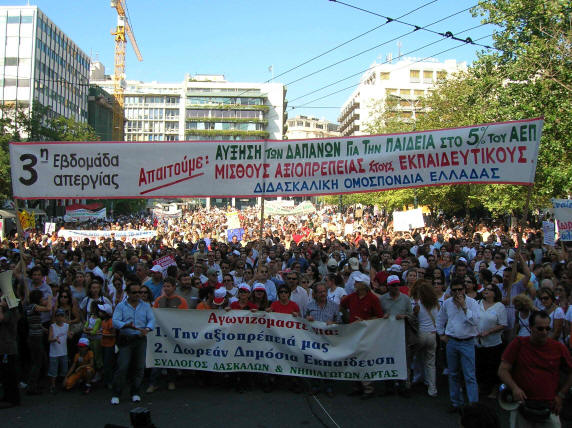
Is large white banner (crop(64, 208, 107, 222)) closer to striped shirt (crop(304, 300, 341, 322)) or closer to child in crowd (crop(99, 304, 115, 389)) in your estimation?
child in crowd (crop(99, 304, 115, 389))

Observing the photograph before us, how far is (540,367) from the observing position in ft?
15.0

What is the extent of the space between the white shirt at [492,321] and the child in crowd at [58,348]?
5574 millimetres

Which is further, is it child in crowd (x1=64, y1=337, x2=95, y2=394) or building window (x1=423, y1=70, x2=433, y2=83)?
building window (x1=423, y1=70, x2=433, y2=83)

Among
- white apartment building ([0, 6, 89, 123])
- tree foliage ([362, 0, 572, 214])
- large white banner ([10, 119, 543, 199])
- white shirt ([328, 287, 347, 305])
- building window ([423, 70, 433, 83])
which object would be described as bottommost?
white shirt ([328, 287, 347, 305])

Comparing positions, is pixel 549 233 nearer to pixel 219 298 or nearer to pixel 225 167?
pixel 225 167

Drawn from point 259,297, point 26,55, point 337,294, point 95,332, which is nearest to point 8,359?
point 95,332

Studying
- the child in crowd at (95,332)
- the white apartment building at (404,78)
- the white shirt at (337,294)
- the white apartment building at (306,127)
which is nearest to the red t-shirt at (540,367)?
the white shirt at (337,294)

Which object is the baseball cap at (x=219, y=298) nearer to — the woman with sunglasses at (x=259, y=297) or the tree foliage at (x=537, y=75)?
the woman with sunglasses at (x=259, y=297)

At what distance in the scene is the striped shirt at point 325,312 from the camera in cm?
741

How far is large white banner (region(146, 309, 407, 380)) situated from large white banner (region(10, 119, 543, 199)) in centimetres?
176

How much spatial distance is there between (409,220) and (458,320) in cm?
1433

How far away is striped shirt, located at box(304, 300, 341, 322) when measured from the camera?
7414mm

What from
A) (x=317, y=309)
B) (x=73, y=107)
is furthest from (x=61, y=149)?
(x=73, y=107)

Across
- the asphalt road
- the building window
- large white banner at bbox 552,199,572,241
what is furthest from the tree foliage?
the building window
